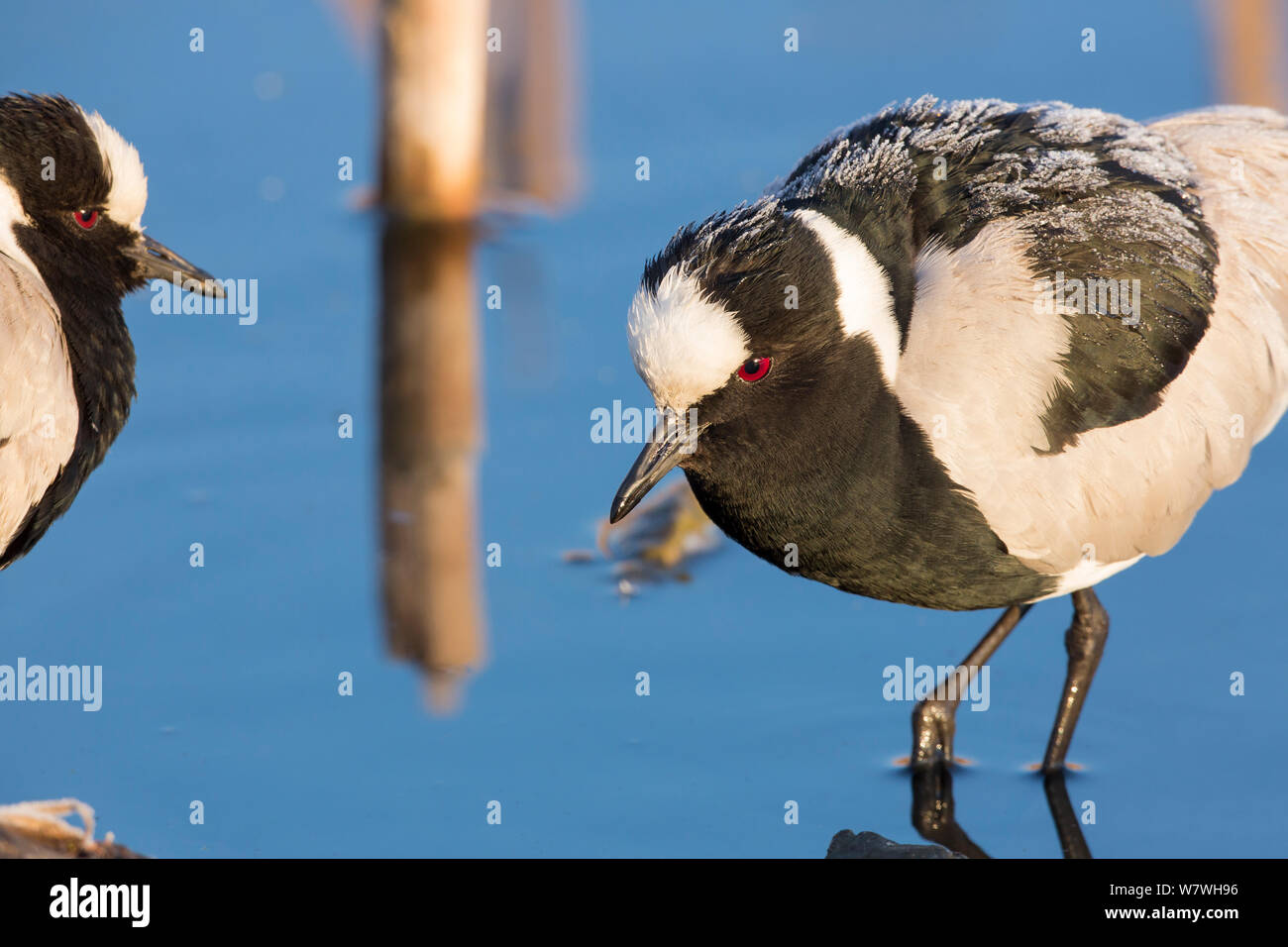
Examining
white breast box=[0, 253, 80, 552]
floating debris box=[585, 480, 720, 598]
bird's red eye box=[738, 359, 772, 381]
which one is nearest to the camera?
bird's red eye box=[738, 359, 772, 381]

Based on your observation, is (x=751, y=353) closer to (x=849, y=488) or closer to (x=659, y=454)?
(x=659, y=454)

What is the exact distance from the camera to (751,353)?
5301 millimetres

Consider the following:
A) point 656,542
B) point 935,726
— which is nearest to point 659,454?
point 935,726

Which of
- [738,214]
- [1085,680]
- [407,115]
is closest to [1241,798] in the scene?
[1085,680]

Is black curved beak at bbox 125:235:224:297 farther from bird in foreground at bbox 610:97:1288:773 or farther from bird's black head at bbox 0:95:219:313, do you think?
bird in foreground at bbox 610:97:1288:773

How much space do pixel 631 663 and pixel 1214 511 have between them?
2792 mm

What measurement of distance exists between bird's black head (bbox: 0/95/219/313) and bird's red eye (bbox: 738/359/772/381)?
255cm

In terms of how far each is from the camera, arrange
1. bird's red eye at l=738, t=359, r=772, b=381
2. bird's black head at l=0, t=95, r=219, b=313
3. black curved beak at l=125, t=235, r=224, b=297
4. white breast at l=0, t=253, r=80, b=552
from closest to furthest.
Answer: bird's red eye at l=738, t=359, r=772, b=381 → white breast at l=0, t=253, r=80, b=552 → bird's black head at l=0, t=95, r=219, b=313 → black curved beak at l=125, t=235, r=224, b=297

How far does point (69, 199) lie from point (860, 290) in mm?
2924

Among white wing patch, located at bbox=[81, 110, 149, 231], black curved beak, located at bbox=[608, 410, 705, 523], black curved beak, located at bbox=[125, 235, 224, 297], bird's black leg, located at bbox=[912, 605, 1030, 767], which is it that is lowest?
bird's black leg, located at bbox=[912, 605, 1030, 767]

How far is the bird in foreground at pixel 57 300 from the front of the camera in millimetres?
5965

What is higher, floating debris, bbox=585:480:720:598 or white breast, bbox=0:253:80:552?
white breast, bbox=0:253:80:552

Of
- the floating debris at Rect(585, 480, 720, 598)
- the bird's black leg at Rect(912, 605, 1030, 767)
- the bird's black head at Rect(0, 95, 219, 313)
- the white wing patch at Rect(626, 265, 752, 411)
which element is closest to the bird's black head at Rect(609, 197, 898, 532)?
the white wing patch at Rect(626, 265, 752, 411)

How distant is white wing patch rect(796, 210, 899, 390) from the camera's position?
17.9ft
